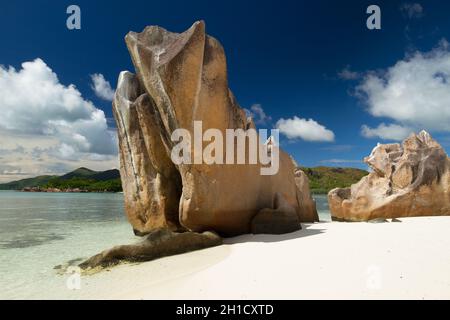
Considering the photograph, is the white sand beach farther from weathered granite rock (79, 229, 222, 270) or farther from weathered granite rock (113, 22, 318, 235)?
weathered granite rock (113, 22, 318, 235)

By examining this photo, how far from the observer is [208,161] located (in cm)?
743

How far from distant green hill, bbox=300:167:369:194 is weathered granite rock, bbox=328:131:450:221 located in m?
57.4

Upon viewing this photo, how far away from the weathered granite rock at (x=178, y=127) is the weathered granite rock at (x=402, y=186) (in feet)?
26.7

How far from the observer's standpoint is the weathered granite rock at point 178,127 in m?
7.35

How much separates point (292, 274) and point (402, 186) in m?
13.9

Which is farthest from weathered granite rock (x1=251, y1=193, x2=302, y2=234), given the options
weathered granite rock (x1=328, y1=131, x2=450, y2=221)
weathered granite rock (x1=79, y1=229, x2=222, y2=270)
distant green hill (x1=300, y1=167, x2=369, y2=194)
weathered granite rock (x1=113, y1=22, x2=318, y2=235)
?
distant green hill (x1=300, y1=167, x2=369, y2=194)

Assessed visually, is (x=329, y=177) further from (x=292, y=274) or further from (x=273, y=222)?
(x=292, y=274)

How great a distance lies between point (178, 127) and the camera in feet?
24.5

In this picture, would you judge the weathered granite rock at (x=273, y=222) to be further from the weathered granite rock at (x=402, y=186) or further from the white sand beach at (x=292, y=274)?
the weathered granite rock at (x=402, y=186)

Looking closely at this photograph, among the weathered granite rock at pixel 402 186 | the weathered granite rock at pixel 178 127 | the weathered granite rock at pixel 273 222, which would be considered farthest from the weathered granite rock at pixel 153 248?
the weathered granite rock at pixel 402 186
